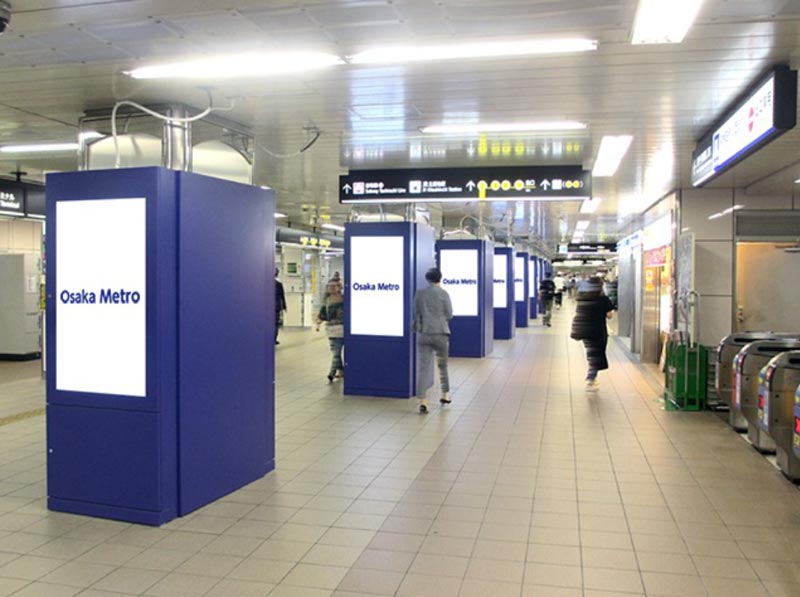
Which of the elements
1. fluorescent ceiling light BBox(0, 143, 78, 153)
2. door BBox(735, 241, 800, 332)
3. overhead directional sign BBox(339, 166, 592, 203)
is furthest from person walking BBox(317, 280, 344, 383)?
door BBox(735, 241, 800, 332)

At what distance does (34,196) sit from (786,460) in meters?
9.89

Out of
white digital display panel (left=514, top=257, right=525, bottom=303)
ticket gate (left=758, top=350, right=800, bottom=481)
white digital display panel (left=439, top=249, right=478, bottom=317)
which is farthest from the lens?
white digital display panel (left=514, top=257, right=525, bottom=303)

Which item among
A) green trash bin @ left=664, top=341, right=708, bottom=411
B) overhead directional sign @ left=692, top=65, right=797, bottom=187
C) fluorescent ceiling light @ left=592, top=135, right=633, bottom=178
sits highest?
fluorescent ceiling light @ left=592, top=135, right=633, bottom=178

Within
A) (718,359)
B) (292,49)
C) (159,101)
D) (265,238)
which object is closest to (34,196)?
(159,101)

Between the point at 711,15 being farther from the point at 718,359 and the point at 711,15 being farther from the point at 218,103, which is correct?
the point at 718,359

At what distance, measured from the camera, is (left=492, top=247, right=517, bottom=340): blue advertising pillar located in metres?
17.4

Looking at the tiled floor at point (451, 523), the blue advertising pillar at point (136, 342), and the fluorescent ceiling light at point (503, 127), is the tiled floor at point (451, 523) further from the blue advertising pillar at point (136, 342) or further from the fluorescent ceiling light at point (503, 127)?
the fluorescent ceiling light at point (503, 127)

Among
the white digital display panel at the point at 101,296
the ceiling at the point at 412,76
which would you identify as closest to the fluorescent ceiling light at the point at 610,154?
the ceiling at the point at 412,76

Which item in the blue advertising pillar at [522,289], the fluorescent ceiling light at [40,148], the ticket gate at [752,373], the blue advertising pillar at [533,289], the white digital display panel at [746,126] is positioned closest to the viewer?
the white digital display panel at [746,126]

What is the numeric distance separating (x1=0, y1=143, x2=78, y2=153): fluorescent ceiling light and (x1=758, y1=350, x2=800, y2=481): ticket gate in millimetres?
7318

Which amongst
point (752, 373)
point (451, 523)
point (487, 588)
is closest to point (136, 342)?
point (451, 523)

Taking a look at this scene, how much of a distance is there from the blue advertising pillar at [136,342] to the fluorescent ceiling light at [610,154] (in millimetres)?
4180

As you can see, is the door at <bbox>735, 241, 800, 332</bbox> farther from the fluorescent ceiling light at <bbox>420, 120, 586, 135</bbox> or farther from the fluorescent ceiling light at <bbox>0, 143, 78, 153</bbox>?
the fluorescent ceiling light at <bbox>0, 143, 78, 153</bbox>

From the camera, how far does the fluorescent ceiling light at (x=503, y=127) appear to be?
668 cm
